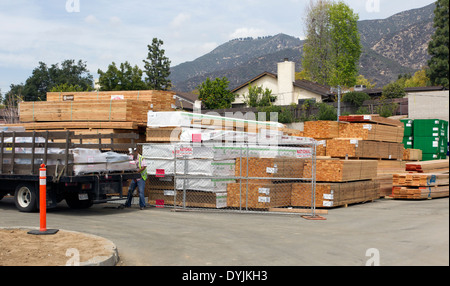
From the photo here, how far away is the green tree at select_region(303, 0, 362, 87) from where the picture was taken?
224 feet

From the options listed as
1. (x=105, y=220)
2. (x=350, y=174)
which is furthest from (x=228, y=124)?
(x=105, y=220)

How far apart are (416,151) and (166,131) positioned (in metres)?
13.9

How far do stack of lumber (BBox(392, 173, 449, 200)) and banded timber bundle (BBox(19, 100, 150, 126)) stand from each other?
1028 cm

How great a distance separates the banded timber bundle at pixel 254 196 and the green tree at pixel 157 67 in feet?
173

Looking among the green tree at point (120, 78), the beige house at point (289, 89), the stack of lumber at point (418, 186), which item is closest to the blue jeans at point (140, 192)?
the stack of lumber at point (418, 186)

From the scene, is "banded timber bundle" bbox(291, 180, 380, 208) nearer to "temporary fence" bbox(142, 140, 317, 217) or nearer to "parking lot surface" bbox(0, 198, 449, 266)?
"temporary fence" bbox(142, 140, 317, 217)

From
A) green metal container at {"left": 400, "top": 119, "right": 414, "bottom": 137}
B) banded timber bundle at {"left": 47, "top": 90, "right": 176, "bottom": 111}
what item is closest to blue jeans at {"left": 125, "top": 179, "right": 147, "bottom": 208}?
banded timber bundle at {"left": 47, "top": 90, "right": 176, "bottom": 111}

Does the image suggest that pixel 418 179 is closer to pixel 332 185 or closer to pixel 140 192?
pixel 332 185

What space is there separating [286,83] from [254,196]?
152 feet

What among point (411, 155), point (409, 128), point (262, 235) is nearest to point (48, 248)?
point (262, 235)

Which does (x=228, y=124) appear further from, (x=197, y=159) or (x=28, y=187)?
(x=28, y=187)

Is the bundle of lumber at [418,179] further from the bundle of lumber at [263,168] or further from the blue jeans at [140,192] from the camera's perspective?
the blue jeans at [140,192]

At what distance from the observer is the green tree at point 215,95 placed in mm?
55781

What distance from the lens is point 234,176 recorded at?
1522 cm
